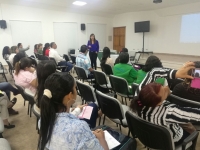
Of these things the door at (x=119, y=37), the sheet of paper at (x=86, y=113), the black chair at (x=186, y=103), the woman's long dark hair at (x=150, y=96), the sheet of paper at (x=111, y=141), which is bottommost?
the sheet of paper at (x=111, y=141)

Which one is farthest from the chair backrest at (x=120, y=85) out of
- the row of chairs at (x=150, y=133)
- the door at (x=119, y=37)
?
the door at (x=119, y=37)

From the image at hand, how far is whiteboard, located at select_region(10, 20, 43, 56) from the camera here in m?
7.03

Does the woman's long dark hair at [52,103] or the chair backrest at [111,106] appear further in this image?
the chair backrest at [111,106]

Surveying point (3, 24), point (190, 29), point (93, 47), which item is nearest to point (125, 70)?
point (93, 47)

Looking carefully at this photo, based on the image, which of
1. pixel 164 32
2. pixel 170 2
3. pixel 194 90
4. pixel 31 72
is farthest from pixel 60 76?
pixel 164 32

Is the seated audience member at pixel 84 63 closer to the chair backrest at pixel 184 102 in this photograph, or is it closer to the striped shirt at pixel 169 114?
the chair backrest at pixel 184 102

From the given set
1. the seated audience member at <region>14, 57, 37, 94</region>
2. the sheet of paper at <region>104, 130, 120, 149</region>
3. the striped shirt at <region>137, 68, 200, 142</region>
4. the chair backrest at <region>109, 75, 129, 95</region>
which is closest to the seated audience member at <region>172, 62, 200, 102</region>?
the striped shirt at <region>137, 68, 200, 142</region>

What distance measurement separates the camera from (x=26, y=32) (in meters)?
7.30

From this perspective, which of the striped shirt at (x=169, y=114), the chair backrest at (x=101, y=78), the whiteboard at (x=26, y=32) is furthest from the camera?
the whiteboard at (x=26, y=32)

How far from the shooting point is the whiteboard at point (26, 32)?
Result: 703 cm

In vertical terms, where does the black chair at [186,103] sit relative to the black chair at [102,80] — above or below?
above

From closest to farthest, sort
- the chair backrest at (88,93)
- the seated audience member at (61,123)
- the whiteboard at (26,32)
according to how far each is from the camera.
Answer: the seated audience member at (61,123) < the chair backrest at (88,93) < the whiteboard at (26,32)

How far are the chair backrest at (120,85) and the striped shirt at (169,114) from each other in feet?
4.08

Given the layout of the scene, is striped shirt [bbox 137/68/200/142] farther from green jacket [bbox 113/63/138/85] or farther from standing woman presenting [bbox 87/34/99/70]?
standing woman presenting [bbox 87/34/99/70]
